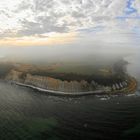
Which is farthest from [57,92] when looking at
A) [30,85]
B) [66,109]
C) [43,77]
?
[66,109]

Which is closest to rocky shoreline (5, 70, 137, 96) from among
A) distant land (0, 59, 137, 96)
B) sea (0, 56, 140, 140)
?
distant land (0, 59, 137, 96)

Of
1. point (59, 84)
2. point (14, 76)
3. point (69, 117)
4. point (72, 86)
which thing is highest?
point (14, 76)

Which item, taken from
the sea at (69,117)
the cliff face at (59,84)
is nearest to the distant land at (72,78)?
the cliff face at (59,84)

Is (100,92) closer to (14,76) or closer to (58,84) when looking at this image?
(58,84)

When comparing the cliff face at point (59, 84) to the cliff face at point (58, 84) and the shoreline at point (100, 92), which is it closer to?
the cliff face at point (58, 84)

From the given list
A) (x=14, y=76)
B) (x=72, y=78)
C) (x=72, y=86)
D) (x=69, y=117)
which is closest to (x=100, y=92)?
(x=72, y=86)

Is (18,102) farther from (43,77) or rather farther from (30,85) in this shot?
(43,77)

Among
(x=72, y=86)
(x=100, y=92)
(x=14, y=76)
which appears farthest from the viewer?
(x=14, y=76)

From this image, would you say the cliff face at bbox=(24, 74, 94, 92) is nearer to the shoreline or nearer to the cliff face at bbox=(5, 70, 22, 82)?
the shoreline
